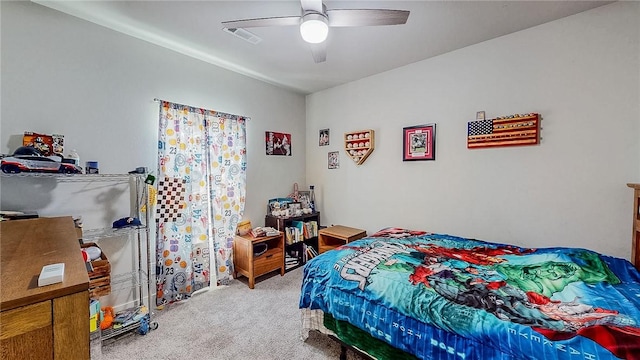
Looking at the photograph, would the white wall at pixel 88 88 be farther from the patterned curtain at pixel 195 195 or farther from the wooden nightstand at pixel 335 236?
the wooden nightstand at pixel 335 236

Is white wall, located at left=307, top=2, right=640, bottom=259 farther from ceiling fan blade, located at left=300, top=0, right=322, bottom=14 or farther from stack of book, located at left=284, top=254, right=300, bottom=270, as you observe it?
ceiling fan blade, located at left=300, top=0, right=322, bottom=14

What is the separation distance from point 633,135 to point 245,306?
11.6 ft

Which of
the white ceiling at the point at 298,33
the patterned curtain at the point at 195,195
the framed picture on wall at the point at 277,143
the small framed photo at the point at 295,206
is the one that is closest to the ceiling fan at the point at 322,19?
the white ceiling at the point at 298,33

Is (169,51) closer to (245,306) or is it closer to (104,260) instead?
(104,260)

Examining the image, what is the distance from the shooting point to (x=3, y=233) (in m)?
1.10

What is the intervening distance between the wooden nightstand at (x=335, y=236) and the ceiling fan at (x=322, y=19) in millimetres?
2230

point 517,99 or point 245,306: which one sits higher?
point 517,99

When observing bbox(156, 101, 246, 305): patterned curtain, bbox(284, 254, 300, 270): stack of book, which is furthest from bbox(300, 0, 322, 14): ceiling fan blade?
bbox(284, 254, 300, 270): stack of book

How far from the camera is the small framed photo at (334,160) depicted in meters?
3.69

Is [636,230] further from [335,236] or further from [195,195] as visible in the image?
[195,195]

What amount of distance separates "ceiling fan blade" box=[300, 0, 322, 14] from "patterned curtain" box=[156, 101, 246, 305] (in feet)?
5.58

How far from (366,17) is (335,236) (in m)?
2.36

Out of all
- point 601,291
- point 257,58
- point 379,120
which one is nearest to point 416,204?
point 379,120

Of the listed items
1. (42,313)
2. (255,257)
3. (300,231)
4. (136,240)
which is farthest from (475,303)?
(136,240)
